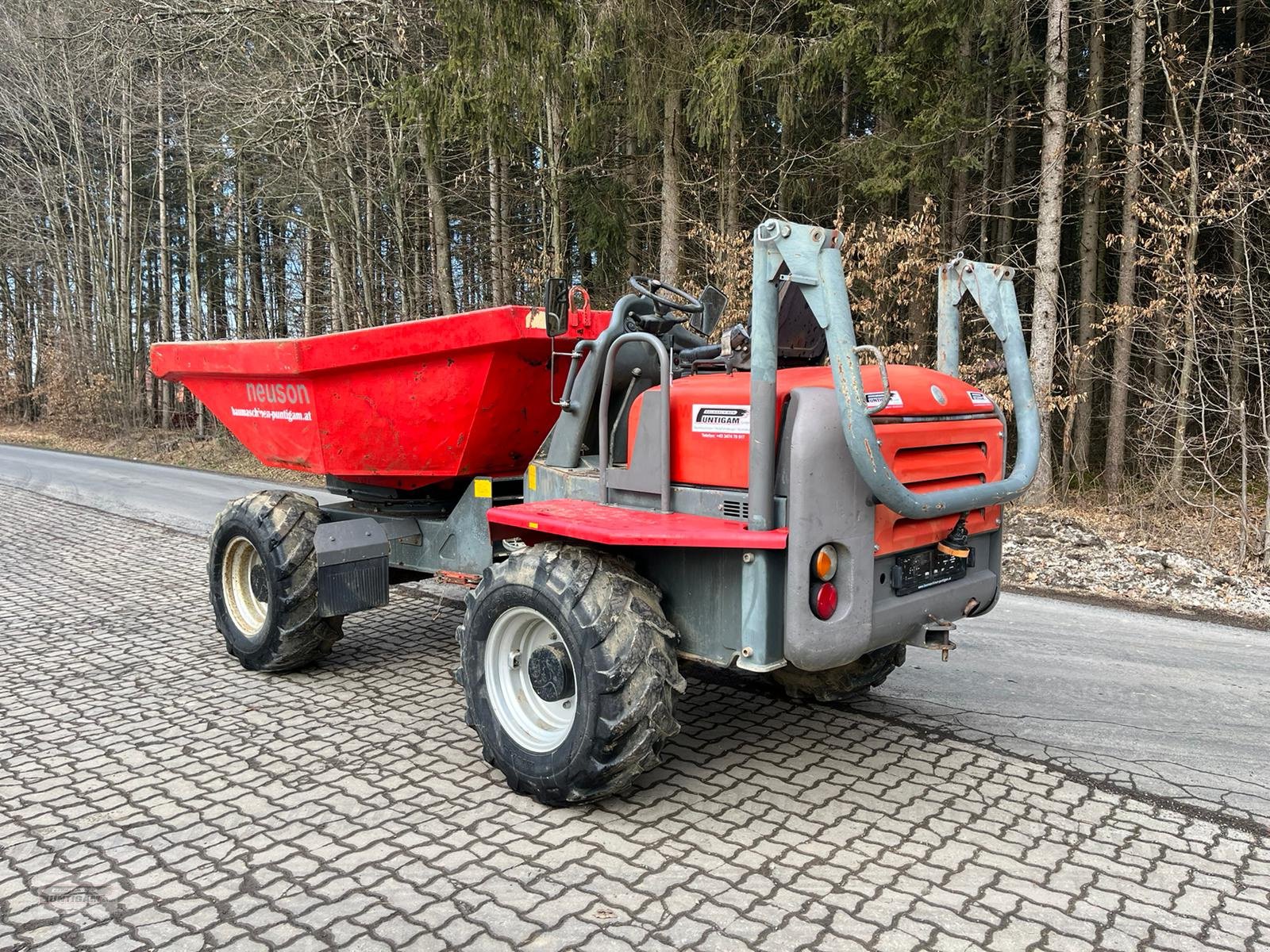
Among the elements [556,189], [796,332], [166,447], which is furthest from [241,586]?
[166,447]

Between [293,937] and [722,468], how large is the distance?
216 centimetres

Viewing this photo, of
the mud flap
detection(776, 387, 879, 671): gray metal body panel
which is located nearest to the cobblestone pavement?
the mud flap

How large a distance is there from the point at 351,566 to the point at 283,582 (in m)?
0.38

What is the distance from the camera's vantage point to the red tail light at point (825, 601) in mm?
3418

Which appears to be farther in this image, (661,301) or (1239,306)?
(1239,306)

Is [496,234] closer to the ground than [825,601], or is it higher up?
higher up

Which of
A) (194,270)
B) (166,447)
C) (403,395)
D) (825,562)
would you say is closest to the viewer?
(825,562)

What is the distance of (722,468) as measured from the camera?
3654 millimetres

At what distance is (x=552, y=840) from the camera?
3.47 meters

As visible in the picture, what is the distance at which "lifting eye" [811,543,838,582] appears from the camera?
11.1 ft

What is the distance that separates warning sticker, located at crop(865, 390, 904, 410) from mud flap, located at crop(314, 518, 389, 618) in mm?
3052

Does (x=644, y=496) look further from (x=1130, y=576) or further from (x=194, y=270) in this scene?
(x=194, y=270)

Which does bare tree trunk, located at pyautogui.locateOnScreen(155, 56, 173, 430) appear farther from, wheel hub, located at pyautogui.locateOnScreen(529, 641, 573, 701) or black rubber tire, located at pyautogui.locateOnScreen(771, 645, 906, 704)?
wheel hub, located at pyautogui.locateOnScreen(529, 641, 573, 701)

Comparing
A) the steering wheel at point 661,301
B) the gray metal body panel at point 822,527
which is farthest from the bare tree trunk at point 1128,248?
the gray metal body panel at point 822,527
